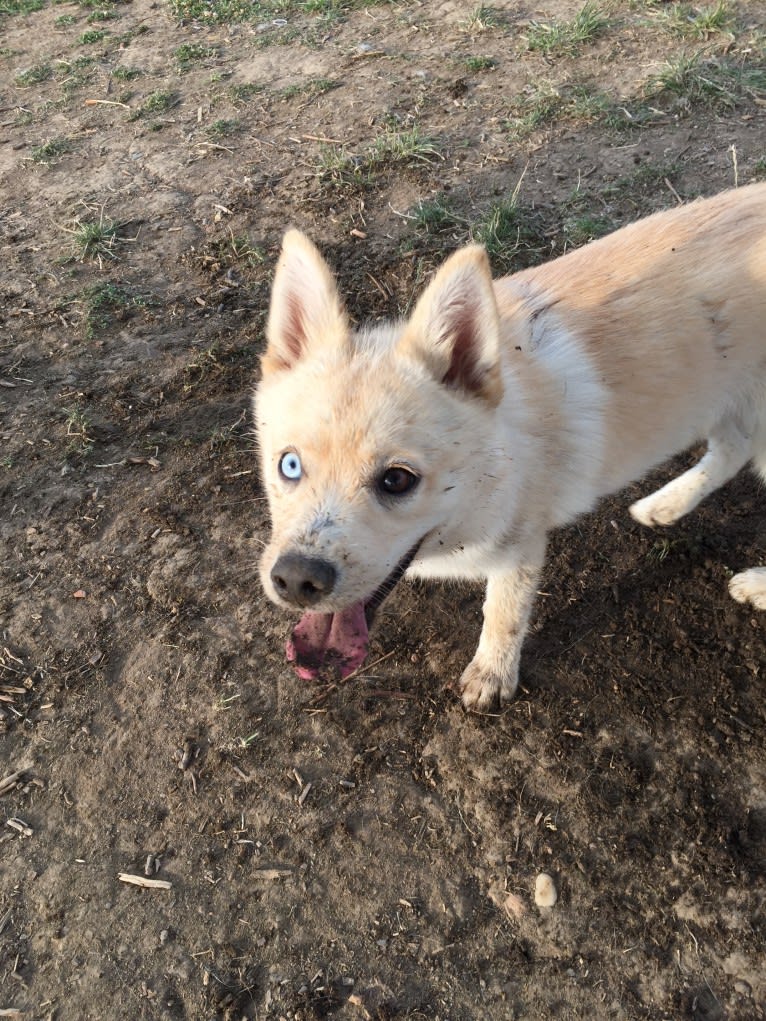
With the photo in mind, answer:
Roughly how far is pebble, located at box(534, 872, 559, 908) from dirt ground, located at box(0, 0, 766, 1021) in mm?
20

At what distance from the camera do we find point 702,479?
3242mm

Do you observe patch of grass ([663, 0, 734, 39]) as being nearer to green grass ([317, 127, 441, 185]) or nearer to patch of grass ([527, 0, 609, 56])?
patch of grass ([527, 0, 609, 56])

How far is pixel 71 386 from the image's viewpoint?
407 cm

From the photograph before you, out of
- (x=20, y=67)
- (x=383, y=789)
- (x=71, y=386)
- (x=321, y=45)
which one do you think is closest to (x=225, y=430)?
(x=71, y=386)

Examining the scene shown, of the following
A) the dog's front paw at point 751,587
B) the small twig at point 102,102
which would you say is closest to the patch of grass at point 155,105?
the small twig at point 102,102

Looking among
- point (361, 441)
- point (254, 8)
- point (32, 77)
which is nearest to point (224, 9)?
point (254, 8)

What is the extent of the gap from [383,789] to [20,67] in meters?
7.90

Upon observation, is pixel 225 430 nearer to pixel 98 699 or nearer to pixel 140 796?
pixel 98 699

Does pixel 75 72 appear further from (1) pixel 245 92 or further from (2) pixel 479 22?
(2) pixel 479 22

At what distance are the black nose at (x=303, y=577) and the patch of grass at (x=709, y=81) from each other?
17.3 feet

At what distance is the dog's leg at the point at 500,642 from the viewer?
8.66 ft

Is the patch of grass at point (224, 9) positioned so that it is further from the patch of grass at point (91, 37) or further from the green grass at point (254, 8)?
the patch of grass at point (91, 37)

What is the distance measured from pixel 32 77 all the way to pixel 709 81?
6.13 metres

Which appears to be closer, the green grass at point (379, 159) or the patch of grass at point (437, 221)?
the patch of grass at point (437, 221)
